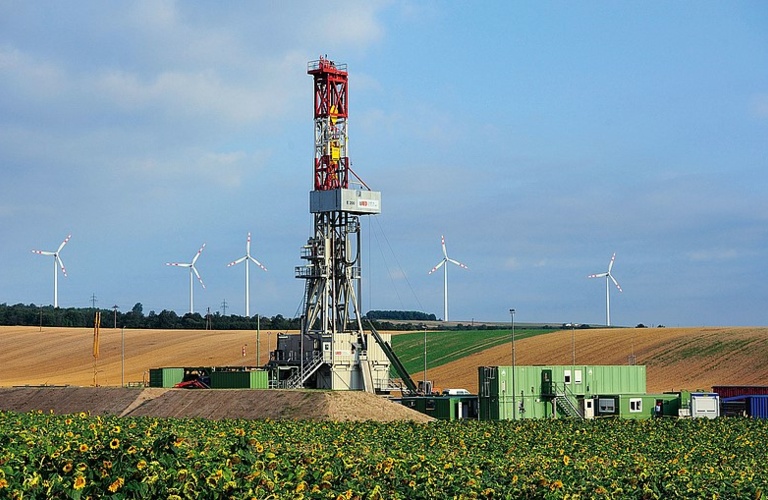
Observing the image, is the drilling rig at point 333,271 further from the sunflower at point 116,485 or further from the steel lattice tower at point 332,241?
the sunflower at point 116,485

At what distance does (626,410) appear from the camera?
245ft

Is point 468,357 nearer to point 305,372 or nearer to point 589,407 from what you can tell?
point 305,372

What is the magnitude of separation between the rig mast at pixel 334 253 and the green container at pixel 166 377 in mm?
9771

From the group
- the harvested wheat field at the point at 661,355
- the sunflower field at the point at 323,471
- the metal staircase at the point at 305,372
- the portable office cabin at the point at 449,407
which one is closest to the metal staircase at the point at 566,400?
the portable office cabin at the point at 449,407

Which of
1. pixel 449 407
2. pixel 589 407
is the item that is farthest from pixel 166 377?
pixel 589 407

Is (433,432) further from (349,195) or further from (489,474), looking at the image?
(349,195)

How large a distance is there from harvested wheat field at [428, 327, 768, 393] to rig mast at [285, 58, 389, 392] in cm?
2519

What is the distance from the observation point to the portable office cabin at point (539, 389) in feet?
236

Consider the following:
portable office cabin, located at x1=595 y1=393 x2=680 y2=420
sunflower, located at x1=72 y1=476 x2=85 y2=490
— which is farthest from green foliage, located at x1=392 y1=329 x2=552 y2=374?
sunflower, located at x1=72 y1=476 x2=85 y2=490

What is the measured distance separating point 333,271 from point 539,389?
745 inches

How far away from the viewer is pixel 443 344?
14162cm

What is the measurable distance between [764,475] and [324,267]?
54.4m

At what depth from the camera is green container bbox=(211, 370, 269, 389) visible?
77500 millimetres

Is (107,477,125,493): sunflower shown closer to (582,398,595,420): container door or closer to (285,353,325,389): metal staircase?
(582,398,595,420): container door
